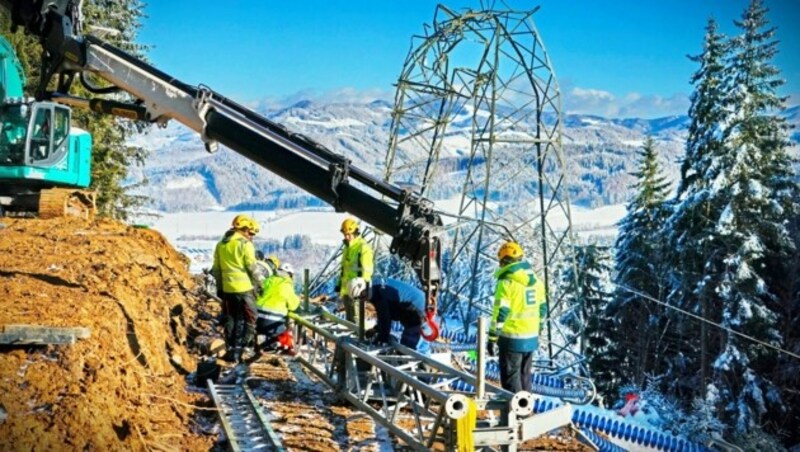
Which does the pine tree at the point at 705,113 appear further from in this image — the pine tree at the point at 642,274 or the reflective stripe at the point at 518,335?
→ the reflective stripe at the point at 518,335

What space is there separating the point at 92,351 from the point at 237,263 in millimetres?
4016

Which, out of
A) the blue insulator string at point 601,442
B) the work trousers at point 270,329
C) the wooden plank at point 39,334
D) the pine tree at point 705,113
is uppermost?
the pine tree at point 705,113

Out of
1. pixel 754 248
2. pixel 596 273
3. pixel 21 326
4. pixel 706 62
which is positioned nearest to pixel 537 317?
pixel 21 326

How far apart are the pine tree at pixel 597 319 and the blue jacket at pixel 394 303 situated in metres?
25.1

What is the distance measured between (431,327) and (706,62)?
23562 mm

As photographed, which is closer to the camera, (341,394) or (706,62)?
(341,394)

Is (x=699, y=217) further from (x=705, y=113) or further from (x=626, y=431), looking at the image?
(x=626, y=431)

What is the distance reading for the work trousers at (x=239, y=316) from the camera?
10203 millimetres

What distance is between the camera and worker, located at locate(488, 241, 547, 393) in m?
7.91

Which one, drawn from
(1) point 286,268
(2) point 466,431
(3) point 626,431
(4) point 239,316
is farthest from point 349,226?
(3) point 626,431

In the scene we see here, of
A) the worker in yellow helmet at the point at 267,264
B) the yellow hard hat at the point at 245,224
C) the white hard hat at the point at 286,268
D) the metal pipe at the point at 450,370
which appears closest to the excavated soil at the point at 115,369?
the metal pipe at the point at 450,370

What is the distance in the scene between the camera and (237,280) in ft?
33.0

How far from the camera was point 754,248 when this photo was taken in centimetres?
2405

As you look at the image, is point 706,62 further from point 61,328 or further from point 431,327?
point 61,328
